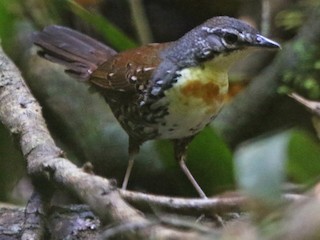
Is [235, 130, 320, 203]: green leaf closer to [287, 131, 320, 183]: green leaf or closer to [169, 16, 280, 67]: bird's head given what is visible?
[287, 131, 320, 183]: green leaf

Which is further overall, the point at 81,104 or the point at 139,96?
the point at 81,104

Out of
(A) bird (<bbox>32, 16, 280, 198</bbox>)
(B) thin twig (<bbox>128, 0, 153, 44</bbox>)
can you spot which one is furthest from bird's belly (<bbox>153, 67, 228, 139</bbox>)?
(B) thin twig (<bbox>128, 0, 153, 44</bbox>)

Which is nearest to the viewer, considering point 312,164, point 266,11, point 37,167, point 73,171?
point 312,164

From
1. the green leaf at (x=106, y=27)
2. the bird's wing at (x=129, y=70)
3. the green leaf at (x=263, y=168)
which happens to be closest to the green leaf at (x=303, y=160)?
the green leaf at (x=263, y=168)

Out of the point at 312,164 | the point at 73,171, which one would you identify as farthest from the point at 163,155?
the point at 312,164

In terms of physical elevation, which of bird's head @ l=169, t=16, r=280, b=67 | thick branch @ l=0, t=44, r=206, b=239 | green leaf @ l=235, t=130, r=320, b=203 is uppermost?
green leaf @ l=235, t=130, r=320, b=203

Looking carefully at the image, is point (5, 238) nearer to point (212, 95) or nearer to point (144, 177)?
point (212, 95)

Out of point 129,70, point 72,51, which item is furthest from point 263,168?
point 72,51
